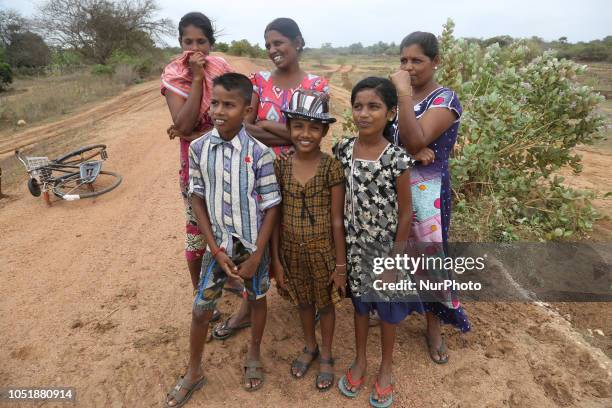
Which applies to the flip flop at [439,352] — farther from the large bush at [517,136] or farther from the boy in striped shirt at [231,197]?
the large bush at [517,136]

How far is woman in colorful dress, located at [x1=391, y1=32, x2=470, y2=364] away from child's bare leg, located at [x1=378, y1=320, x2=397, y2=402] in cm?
41

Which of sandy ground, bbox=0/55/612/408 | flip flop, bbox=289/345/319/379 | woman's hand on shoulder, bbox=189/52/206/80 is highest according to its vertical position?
woman's hand on shoulder, bbox=189/52/206/80

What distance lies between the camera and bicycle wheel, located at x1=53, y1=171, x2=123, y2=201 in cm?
527

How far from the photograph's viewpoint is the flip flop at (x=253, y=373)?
2.33 m

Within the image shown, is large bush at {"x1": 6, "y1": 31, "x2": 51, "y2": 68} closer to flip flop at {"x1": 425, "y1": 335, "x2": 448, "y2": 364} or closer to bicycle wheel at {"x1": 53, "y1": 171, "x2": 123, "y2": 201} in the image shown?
bicycle wheel at {"x1": 53, "y1": 171, "x2": 123, "y2": 201}

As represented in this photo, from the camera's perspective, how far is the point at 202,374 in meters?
2.35

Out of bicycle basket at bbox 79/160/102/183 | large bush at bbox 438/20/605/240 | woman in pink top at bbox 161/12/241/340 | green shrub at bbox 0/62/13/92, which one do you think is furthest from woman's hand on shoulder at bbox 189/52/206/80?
green shrub at bbox 0/62/13/92

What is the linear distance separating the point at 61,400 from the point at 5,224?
134 inches

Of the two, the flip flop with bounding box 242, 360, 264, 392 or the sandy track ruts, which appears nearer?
the flip flop with bounding box 242, 360, 264, 392

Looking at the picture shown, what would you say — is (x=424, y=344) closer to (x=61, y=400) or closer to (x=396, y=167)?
(x=396, y=167)

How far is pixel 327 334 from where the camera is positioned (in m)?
2.34

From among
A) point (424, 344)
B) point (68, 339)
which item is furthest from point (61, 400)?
point (424, 344)

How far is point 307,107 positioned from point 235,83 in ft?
1.21

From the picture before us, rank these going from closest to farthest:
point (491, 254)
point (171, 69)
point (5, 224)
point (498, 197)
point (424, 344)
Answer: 1. point (171, 69)
2. point (424, 344)
3. point (491, 254)
4. point (498, 197)
5. point (5, 224)
